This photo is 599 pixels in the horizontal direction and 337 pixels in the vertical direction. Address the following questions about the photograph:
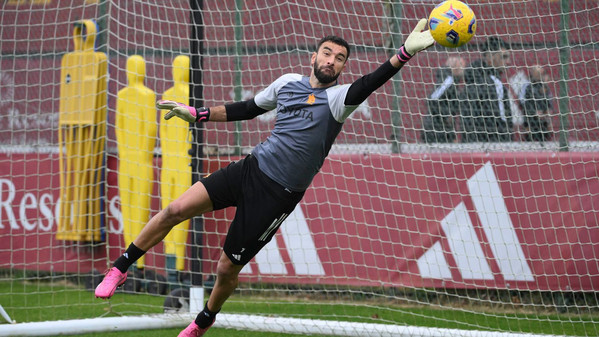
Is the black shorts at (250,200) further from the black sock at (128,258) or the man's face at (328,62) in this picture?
the man's face at (328,62)

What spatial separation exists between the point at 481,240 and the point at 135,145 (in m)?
3.67

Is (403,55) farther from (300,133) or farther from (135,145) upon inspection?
(135,145)

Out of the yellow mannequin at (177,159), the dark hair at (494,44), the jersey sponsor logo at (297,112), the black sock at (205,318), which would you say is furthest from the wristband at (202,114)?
the dark hair at (494,44)

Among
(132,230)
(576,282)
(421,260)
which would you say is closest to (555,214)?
(576,282)

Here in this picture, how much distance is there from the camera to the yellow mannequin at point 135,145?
880 cm

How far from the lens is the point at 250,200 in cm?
554

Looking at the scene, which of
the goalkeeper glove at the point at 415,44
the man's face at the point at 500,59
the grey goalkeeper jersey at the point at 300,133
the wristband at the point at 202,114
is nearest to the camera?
Result: the goalkeeper glove at the point at 415,44

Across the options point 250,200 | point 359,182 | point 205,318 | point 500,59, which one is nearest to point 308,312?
point 359,182

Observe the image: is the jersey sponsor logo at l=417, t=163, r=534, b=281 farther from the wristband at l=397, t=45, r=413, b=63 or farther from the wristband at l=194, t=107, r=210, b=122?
the wristband at l=397, t=45, r=413, b=63

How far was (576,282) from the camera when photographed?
7.66m

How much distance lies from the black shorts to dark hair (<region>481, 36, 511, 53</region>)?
297 cm

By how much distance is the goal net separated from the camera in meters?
7.51

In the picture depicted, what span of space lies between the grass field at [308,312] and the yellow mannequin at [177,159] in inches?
23.5

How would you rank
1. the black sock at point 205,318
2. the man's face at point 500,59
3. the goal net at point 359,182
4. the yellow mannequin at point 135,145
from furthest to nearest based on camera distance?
the yellow mannequin at point 135,145 → the man's face at point 500,59 → the goal net at point 359,182 → the black sock at point 205,318
